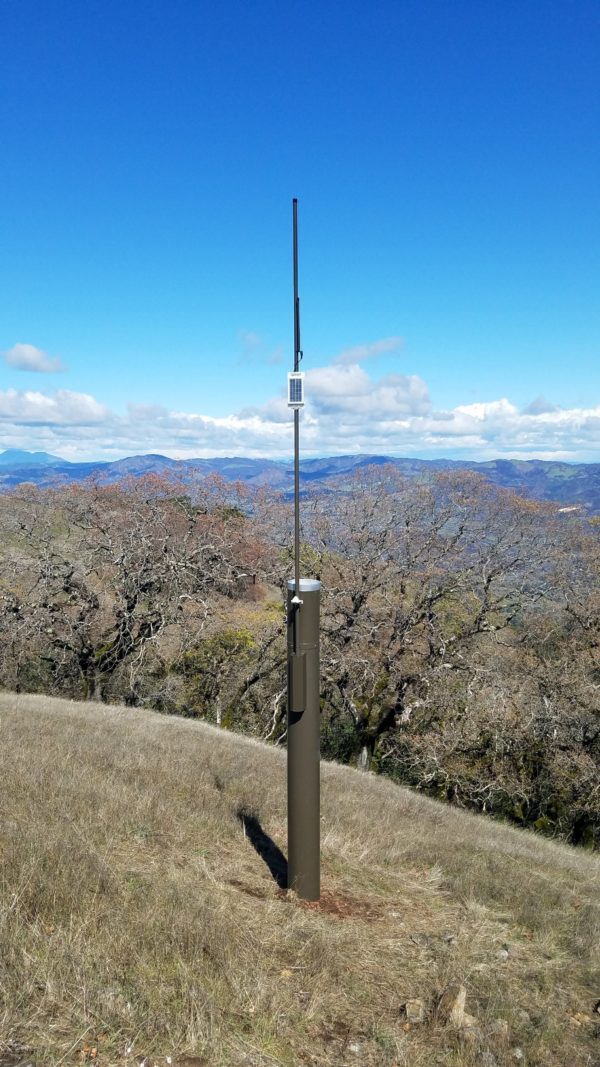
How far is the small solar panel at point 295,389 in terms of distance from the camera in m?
4.93

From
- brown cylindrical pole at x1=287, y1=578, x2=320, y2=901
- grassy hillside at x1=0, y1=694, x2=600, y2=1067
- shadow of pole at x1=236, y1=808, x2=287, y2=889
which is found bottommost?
shadow of pole at x1=236, y1=808, x2=287, y2=889

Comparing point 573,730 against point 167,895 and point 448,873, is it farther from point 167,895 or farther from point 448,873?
point 167,895

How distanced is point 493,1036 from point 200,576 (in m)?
19.6

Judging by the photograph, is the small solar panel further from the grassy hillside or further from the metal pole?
the grassy hillside

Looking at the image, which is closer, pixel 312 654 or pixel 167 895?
pixel 167 895

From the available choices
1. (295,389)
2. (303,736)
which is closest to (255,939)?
(303,736)

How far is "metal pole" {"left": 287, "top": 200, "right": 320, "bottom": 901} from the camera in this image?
4863 mm

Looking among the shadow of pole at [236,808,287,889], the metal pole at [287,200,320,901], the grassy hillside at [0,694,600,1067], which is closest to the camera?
the grassy hillside at [0,694,600,1067]

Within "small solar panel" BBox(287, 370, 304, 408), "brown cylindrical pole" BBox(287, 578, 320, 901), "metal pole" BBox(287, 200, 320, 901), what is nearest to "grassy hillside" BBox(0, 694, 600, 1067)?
"brown cylindrical pole" BBox(287, 578, 320, 901)

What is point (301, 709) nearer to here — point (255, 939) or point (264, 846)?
point (255, 939)

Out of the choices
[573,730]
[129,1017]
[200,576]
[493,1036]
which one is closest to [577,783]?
[573,730]

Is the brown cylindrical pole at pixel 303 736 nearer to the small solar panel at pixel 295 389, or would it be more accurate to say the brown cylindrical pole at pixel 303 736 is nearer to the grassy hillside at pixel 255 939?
the grassy hillside at pixel 255 939

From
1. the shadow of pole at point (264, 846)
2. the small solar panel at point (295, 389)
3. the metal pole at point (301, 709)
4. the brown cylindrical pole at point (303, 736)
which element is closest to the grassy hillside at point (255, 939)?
the shadow of pole at point (264, 846)

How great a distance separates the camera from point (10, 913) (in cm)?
387
